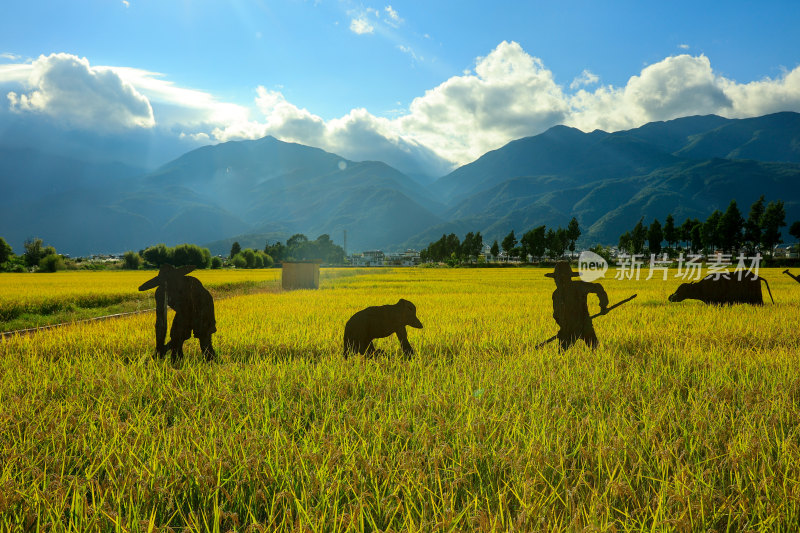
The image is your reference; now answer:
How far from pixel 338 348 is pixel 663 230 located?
97324 millimetres

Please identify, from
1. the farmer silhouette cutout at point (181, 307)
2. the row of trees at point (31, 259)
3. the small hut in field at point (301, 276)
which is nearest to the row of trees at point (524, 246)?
the row of trees at point (31, 259)

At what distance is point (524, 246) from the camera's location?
9581 centimetres

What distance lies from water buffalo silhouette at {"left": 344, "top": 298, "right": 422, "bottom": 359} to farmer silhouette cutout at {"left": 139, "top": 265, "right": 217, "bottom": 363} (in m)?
1.93

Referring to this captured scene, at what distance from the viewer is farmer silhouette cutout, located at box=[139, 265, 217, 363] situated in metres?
5.48

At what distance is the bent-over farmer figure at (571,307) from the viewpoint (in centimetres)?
582

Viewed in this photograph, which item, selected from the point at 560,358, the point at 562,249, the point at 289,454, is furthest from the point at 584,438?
the point at 562,249

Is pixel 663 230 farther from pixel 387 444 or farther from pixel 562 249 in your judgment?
pixel 387 444

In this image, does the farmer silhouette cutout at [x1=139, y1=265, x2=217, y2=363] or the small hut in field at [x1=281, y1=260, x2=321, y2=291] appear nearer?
the farmer silhouette cutout at [x1=139, y1=265, x2=217, y2=363]

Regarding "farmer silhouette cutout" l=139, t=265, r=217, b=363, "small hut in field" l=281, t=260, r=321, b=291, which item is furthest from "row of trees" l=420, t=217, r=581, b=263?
"farmer silhouette cutout" l=139, t=265, r=217, b=363

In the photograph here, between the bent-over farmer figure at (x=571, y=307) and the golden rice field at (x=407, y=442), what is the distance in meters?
0.27

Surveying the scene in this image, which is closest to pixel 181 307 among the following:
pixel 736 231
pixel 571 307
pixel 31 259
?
pixel 571 307

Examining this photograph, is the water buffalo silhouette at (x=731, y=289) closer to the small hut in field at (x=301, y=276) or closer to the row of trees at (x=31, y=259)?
the small hut in field at (x=301, y=276)

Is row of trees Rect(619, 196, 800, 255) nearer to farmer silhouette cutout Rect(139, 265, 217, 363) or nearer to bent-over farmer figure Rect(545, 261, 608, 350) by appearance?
bent-over farmer figure Rect(545, 261, 608, 350)

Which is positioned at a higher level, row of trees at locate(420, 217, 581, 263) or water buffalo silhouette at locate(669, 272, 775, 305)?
row of trees at locate(420, 217, 581, 263)
